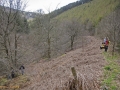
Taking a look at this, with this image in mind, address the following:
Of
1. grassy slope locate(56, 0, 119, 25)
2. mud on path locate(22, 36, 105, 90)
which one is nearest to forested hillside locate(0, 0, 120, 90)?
mud on path locate(22, 36, 105, 90)

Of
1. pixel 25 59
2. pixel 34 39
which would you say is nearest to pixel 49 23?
pixel 34 39

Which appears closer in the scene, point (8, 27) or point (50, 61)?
point (8, 27)

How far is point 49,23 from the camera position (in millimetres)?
25250

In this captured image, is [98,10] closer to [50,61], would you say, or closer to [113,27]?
[50,61]

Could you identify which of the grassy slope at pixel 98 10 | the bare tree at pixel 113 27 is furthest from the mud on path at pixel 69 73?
the grassy slope at pixel 98 10

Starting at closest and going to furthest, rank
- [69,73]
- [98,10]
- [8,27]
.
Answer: [69,73], [8,27], [98,10]

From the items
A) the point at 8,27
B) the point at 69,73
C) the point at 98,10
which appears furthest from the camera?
the point at 98,10

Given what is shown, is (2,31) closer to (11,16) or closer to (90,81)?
(11,16)

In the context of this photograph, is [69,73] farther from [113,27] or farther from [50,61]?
[50,61]

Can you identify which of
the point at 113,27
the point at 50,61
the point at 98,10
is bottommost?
the point at 50,61

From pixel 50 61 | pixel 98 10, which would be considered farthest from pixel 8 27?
pixel 98 10

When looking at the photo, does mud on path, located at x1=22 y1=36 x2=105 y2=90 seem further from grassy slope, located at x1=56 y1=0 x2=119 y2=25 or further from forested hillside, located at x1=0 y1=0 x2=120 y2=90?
grassy slope, located at x1=56 y1=0 x2=119 y2=25

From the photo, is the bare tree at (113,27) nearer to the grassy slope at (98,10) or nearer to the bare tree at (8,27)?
the bare tree at (8,27)

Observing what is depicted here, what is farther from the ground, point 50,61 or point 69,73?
point 69,73
